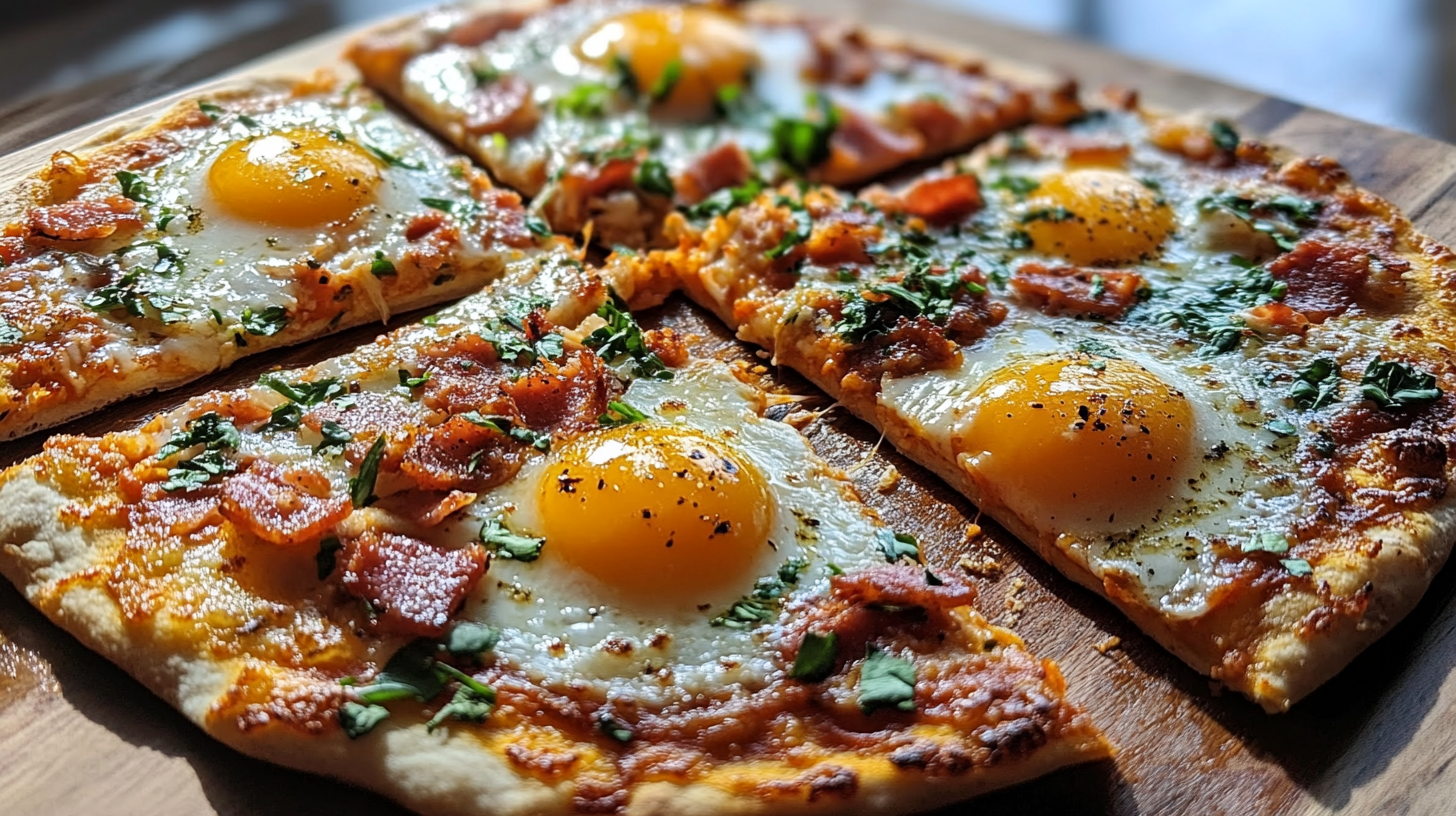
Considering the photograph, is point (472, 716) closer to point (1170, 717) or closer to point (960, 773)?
point (960, 773)

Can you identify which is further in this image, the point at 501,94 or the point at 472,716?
the point at 501,94

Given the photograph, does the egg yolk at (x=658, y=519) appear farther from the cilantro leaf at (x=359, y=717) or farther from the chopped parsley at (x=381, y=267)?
the chopped parsley at (x=381, y=267)

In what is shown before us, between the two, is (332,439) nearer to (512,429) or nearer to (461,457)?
(461,457)

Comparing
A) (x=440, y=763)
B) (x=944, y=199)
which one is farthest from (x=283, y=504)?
(x=944, y=199)

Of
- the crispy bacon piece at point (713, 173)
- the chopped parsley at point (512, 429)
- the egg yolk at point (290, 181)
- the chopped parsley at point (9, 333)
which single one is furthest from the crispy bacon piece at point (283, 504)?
the crispy bacon piece at point (713, 173)

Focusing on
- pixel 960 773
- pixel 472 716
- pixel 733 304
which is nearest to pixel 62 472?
pixel 472 716

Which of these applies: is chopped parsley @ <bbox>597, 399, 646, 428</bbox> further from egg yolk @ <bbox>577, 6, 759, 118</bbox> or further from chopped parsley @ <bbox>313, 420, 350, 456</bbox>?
egg yolk @ <bbox>577, 6, 759, 118</bbox>
